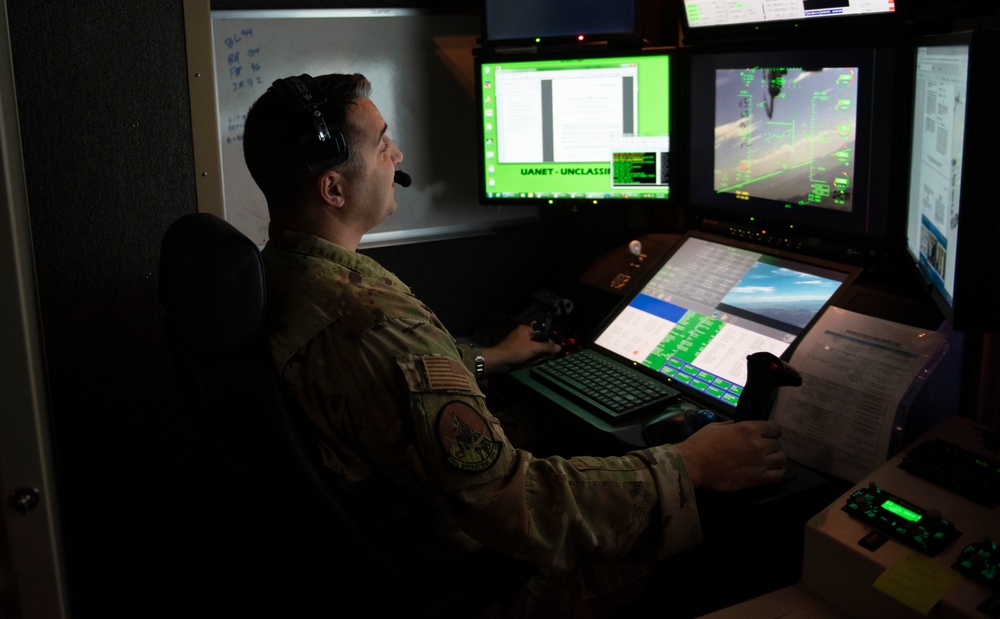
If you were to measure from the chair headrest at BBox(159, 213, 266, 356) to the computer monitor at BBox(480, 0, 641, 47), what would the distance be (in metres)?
1.08

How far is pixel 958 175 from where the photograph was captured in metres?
1.10

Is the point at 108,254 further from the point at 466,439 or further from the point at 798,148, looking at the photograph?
the point at 798,148

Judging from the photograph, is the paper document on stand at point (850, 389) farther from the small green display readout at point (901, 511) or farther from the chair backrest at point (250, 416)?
the chair backrest at point (250, 416)

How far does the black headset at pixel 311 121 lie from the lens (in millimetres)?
1217

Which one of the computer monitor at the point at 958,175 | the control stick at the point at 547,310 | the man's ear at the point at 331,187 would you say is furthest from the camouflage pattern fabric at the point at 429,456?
the control stick at the point at 547,310

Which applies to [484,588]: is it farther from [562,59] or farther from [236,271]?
[562,59]

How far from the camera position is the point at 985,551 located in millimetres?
1018

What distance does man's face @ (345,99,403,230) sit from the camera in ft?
4.39

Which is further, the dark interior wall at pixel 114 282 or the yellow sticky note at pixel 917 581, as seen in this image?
the dark interior wall at pixel 114 282

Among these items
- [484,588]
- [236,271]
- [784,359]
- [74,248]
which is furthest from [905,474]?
[74,248]

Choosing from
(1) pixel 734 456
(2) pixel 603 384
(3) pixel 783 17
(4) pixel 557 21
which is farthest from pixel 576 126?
(1) pixel 734 456

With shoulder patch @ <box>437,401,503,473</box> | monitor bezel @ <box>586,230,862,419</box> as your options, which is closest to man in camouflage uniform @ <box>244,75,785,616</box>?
shoulder patch @ <box>437,401,503,473</box>

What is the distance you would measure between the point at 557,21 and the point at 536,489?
3.87ft

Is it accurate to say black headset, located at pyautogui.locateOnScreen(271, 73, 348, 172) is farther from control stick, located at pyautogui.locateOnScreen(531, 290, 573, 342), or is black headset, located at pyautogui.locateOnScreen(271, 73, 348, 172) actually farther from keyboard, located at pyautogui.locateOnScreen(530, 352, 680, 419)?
control stick, located at pyautogui.locateOnScreen(531, 290, 573, 342)
